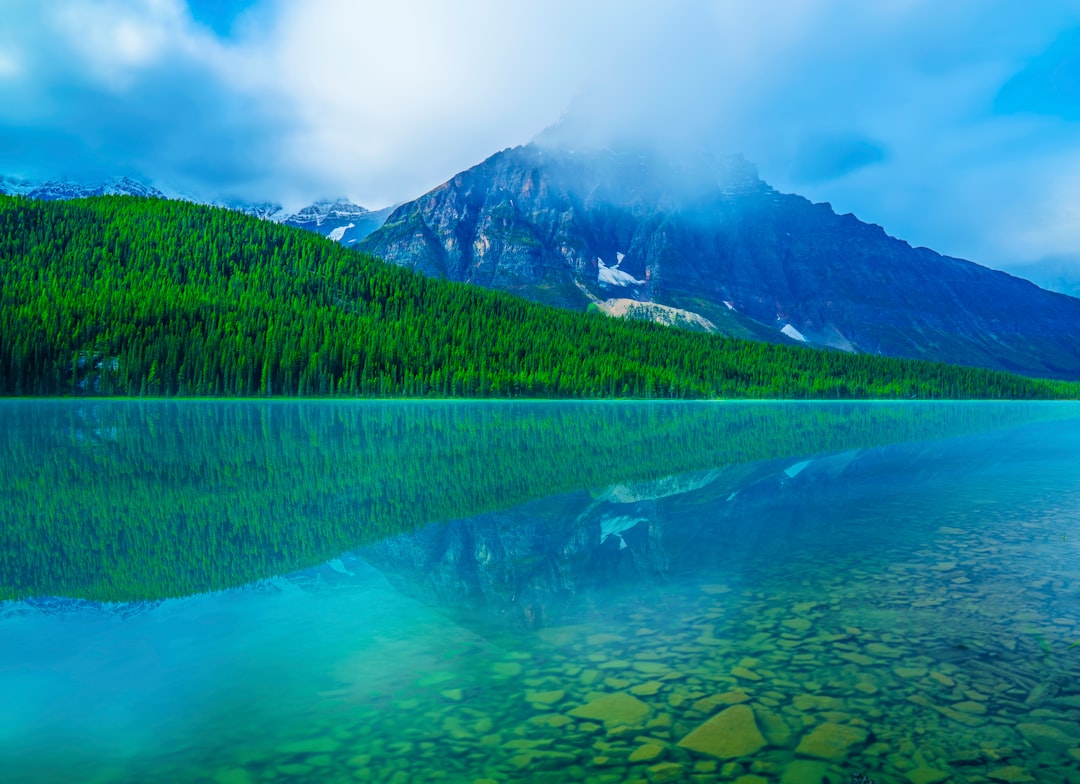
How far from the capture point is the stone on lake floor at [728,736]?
8.13 m

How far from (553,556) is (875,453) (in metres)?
33.0

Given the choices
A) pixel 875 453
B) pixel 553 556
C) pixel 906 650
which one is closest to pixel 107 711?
pixel 553 556

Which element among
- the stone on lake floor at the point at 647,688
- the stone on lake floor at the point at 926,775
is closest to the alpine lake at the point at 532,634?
the stone on lake floor at the point at 926,775

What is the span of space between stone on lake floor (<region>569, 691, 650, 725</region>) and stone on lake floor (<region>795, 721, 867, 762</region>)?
78.8 inches

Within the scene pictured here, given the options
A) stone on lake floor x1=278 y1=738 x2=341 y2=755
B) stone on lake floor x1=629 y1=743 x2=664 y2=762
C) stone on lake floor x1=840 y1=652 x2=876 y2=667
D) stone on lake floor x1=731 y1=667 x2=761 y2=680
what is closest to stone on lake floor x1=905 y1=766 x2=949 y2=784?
stone on lake floor x1=731 y1=667 x2=761 y2=680

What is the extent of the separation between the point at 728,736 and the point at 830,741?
4.02 feet

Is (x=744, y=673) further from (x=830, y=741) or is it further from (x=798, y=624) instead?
(x=798, y=624)

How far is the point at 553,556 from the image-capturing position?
1739 cm

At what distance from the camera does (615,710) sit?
9.14 metres

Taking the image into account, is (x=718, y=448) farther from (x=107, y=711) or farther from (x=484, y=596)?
(x=107, y=711)

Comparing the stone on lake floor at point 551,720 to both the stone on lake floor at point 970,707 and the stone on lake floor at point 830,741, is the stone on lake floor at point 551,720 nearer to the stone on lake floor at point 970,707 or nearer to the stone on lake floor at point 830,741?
the stone on lake floor at point 830,741

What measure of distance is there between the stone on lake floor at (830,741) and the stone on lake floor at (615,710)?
2001 millimetres

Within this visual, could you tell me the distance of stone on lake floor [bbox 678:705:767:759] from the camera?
8.13m

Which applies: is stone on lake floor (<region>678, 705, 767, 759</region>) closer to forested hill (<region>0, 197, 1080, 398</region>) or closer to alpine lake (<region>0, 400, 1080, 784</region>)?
alpine lake (<region>0, 400, 1080, 784</region>)
